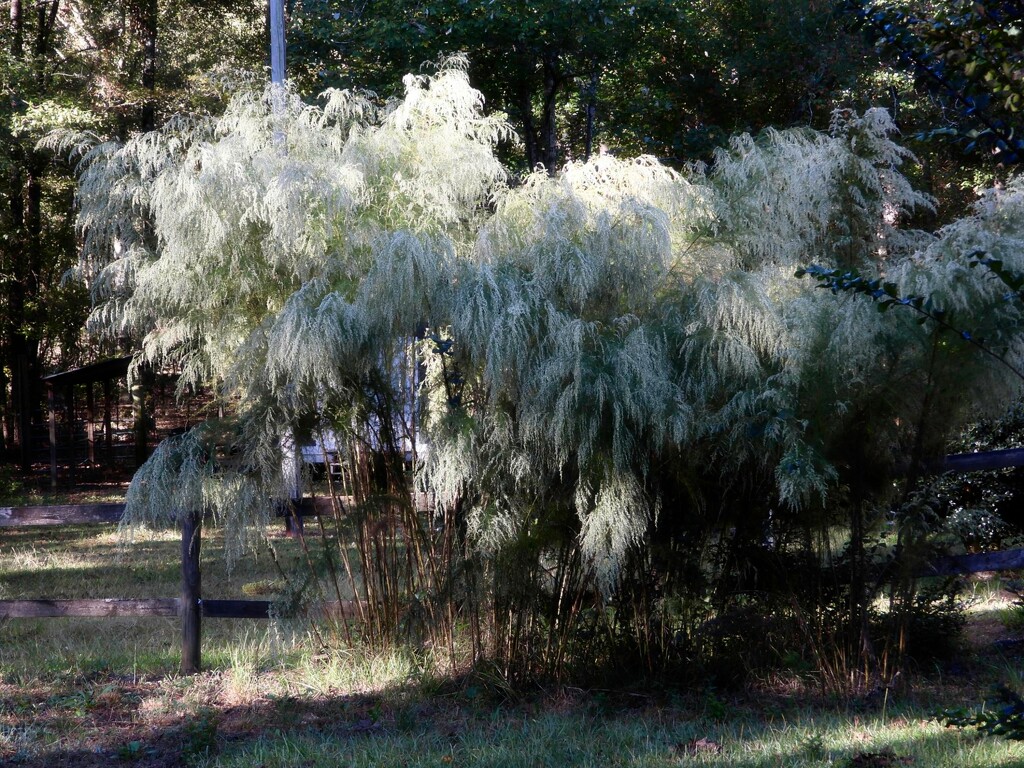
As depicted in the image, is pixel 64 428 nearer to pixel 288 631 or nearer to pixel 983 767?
pixel 288 631

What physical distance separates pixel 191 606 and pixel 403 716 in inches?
71.7

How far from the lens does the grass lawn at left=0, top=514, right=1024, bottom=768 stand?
4754 millimetres

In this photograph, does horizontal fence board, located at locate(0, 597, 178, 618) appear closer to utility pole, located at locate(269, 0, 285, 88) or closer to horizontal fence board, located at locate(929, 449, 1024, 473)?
horizontal fence board, located at locate(929, 449, 1024, 473)

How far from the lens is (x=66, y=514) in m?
6.86

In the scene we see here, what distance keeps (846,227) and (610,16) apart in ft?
26.9

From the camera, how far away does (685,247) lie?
5.62 m

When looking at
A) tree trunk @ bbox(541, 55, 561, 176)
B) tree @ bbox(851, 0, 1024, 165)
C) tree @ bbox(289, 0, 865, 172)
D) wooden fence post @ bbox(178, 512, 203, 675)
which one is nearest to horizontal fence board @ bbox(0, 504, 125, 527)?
wooden fence post @ bbox(178, 512, 203, 675)

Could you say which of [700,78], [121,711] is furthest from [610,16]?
[121,711]

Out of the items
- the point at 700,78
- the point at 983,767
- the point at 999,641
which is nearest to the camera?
the point at 983,767

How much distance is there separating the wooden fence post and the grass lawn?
0.40 ft

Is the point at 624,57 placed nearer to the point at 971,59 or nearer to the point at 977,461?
the point at 977,461

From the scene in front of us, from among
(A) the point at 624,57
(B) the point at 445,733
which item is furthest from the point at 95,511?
(A) the point at 624,57

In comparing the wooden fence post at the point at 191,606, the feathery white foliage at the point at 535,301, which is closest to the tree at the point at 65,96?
the wooden fence post at the point at 191,606

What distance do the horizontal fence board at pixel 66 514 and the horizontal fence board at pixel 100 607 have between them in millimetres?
553
